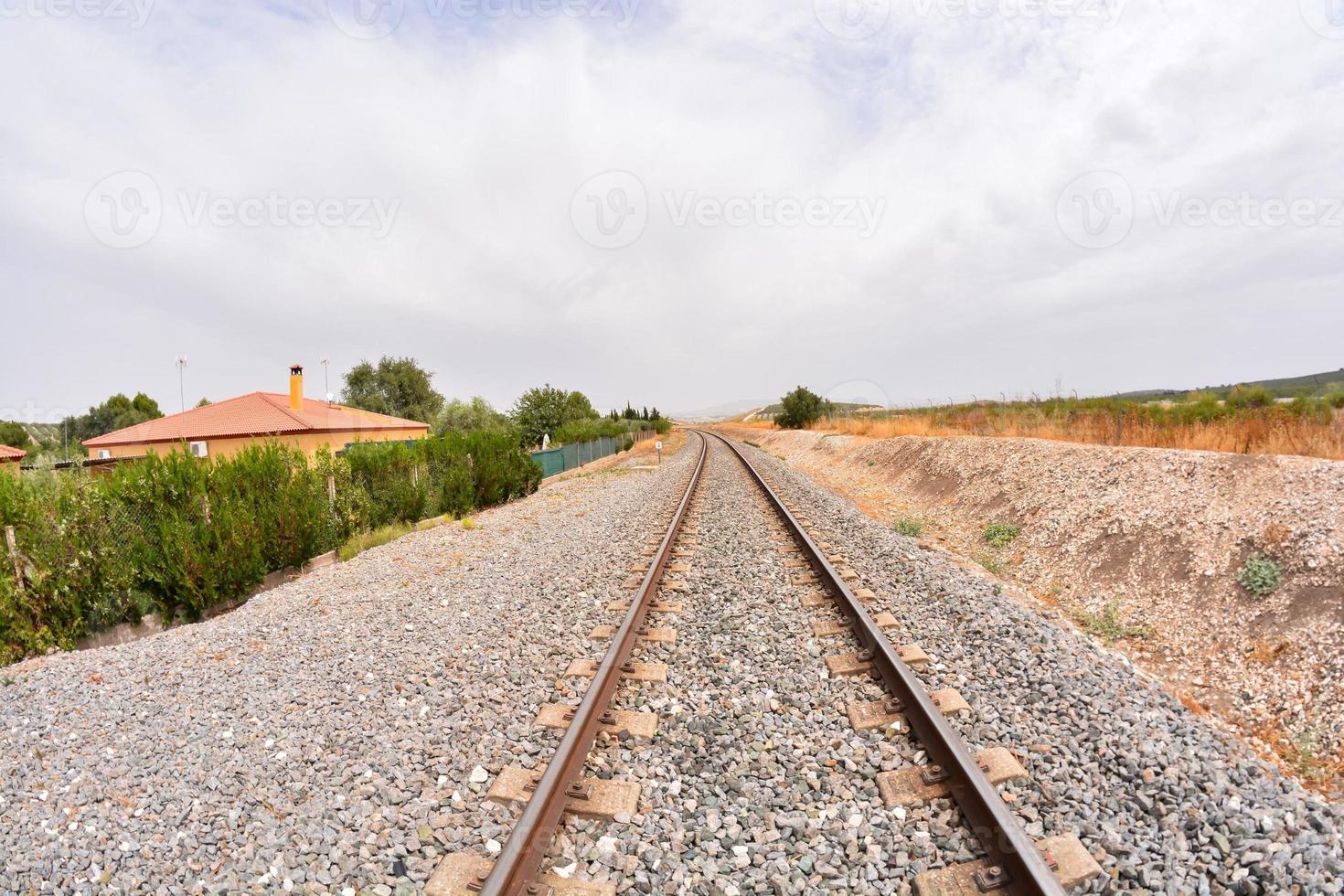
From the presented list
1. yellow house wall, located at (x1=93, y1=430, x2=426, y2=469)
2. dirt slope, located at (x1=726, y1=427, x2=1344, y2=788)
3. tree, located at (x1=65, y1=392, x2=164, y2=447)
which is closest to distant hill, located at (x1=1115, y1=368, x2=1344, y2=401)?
dirt slope, located at (x1=726, y1=427, x2=1344, y2=788)

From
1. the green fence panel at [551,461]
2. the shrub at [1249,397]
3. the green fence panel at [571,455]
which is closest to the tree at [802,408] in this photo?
the green fence panel at [571,455]

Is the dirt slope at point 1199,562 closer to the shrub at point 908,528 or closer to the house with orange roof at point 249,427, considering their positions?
the shrub at point 908,528

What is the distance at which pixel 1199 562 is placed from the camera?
5680 mm

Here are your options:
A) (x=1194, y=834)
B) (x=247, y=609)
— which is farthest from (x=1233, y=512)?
(x=247, y=609)

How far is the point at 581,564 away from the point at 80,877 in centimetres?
524

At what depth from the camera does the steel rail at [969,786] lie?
7.32 feet

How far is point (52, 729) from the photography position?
3727 mm

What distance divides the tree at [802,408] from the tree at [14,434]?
69833 millimetres

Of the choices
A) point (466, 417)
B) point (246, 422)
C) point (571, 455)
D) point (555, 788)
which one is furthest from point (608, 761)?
point (466, 417)

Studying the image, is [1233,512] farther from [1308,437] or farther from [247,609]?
[247,609]

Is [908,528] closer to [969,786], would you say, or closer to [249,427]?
[969,786]

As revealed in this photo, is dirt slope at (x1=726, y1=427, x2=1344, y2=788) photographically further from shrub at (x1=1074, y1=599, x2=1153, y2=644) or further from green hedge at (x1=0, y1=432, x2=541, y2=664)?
green hedge at (x1=0, y1=432, x2=541, y2=664)

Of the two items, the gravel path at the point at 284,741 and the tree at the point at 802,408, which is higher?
the tree at the point at 802,408

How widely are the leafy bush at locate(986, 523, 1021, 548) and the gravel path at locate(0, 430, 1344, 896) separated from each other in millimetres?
3158
